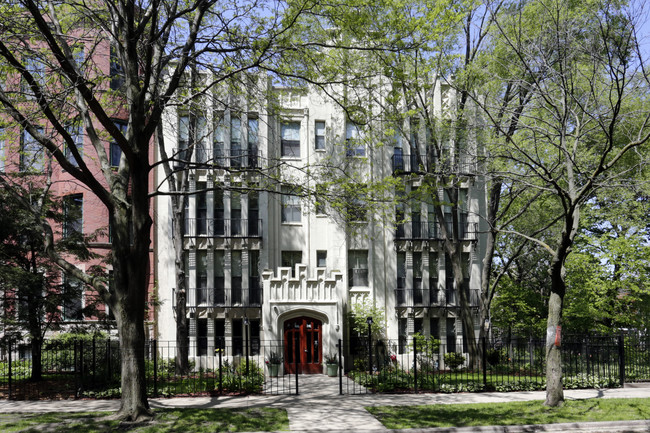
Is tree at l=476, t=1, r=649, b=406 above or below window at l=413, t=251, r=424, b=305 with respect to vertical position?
above

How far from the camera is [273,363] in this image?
24.7 m

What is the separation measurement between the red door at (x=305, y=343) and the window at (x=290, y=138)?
8.48m

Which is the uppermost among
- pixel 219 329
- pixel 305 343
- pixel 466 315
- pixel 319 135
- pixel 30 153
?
pixel 319 135

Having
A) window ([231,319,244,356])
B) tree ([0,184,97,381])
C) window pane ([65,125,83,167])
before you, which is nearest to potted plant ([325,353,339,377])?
window ([231,319,244,356])

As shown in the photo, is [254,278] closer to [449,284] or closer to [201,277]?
[201,277]

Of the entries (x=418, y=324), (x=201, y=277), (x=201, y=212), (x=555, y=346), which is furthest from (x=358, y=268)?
(x=555, y=346)

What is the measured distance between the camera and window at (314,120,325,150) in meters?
29.7

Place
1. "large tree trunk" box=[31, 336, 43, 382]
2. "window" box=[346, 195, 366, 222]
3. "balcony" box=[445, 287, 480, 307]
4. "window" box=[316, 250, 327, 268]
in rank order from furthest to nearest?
"balcony" box=[445, 287, 480, 307], "window" box=[316, 250, 327, 268], "large tree trunk" box=[31, 336, 43, 382], "window" box=[346, 195, 366, 222]

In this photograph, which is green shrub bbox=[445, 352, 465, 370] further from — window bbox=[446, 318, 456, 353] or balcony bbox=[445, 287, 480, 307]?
balcony bbox=[445, 287, 480, 307]

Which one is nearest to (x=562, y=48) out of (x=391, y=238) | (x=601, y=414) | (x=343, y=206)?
(x=343, y=206)

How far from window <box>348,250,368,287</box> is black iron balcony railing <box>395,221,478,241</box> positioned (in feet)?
7.01

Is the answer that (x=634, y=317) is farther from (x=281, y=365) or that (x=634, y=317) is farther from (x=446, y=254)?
(x=281, y=365)

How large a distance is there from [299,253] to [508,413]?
53.4ft

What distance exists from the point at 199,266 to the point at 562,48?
19787mm
